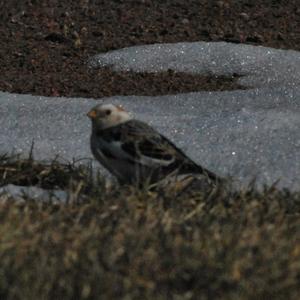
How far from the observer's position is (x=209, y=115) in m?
7.98

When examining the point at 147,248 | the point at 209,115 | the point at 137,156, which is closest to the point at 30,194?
the point at 137,156

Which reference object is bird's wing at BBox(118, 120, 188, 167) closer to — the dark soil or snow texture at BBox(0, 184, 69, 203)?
snow texture at BBox(0, 184, 69, 203)

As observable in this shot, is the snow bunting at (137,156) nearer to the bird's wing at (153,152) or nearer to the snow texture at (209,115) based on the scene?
the bird's wing at (153,152)

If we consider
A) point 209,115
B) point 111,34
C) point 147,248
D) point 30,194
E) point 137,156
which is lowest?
point 111,34

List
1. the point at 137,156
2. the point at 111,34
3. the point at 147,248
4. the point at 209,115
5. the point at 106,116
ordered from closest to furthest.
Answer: the point at 147,248 → the point at 137,156 → the point at 106,116 → the point at 209,115 → the point at 111,34

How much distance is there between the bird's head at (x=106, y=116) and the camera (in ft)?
19.2

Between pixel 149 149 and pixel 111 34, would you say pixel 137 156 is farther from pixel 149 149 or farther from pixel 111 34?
pixel 111 34

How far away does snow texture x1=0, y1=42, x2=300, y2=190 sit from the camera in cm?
676

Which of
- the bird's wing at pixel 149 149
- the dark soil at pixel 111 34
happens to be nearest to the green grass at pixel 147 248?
the bird's wing at pixel 149 149

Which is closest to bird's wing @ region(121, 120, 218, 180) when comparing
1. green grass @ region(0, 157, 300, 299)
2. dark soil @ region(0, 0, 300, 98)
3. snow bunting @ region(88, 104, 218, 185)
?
snow bunting @ region(88, 104, 218, 185)

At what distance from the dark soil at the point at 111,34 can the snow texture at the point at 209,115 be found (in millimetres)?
297

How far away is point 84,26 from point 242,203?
5682 millimetres

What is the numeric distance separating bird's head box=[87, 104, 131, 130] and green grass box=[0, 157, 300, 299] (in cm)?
62

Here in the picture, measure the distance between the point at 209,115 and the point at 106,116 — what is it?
85.2 inches
